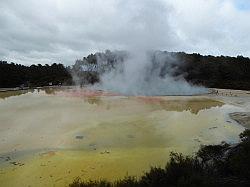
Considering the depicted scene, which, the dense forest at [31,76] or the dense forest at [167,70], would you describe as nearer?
the dense forest at [167,70]

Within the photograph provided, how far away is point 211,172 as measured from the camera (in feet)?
20.9

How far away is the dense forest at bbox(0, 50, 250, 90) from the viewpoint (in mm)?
42781

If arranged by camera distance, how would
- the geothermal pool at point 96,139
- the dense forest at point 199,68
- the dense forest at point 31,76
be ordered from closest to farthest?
the geothermal pool at point 96,139 < the dense forest at point 199,68 < the dense forest at point 31,76

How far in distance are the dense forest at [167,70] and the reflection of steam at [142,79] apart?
2.27m

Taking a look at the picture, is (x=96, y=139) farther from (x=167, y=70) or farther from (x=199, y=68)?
(x=199, y=68)

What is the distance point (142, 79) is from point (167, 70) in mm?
6671

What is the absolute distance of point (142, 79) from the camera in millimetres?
33062

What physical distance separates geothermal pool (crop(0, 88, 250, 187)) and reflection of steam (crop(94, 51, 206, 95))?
11418mm

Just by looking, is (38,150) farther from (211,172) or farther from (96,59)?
(96,59)

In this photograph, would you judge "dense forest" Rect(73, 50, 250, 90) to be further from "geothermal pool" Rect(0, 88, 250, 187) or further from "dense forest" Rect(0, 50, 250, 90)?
"geothermal pool" Rect(0, 88, 250, 187)

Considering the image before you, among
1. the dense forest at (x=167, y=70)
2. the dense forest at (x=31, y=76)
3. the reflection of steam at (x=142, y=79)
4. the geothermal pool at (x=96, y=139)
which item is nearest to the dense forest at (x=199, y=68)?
the dense forest at (x=167, y=70)

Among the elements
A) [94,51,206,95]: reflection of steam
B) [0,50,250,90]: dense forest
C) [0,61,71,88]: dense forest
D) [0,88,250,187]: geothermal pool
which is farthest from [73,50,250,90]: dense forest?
[0,88,250,187]: geothermal pool

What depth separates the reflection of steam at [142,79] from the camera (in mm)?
31136

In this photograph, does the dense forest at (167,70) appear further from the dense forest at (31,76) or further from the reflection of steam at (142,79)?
the reflection of steam at (142,79)
